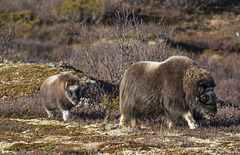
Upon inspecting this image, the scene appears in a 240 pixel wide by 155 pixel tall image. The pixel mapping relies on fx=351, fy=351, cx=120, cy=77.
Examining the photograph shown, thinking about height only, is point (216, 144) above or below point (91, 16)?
below

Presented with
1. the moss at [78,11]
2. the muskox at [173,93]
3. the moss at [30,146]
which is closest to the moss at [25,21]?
the moss at [78,11]

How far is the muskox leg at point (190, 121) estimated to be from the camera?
6.93 metres

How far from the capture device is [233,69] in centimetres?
2672

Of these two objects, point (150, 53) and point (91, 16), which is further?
point (91, 16)

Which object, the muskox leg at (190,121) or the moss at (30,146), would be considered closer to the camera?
the moss at (30,146)

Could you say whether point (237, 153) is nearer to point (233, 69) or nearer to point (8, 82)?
point (8, 82)

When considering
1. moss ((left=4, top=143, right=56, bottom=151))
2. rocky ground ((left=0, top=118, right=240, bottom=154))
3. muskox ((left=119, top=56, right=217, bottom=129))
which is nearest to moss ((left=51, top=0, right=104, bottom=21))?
muskox ((left=119, top=56, right=217, bottom=129))

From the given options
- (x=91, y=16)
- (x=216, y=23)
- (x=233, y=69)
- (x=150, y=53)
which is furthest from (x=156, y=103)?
(x=216, y=23)

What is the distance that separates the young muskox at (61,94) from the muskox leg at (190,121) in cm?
261

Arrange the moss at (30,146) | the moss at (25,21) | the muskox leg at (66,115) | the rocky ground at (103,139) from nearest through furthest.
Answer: the rocky ground at (103,139) < the moss at (30,146) < the muskox leg at (66,115) < the moss at (25,21)

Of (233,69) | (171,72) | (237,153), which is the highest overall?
(171,72)

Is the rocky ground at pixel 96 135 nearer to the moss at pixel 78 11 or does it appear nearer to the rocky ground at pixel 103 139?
the rocky ground at pixel 103 139

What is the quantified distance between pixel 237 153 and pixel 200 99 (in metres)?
2.34

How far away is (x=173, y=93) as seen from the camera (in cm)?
700
